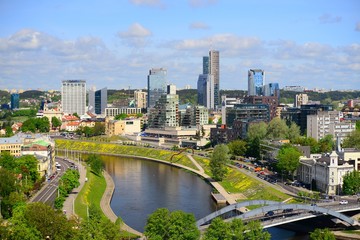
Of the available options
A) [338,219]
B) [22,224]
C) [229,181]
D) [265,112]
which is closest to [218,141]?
[265,112]

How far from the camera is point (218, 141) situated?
7719 cm

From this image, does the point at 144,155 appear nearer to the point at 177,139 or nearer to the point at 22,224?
the point at 177,139

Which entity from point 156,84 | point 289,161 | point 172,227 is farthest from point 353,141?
point 156,84

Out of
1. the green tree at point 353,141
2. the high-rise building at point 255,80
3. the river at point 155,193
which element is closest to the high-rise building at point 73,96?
the high-rise building at point 255,80

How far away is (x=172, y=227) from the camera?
26625 millimetres

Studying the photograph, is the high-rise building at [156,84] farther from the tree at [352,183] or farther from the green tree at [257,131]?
the tree at [352,183]

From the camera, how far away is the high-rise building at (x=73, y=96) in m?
147

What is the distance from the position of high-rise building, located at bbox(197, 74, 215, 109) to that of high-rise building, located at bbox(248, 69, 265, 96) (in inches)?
448

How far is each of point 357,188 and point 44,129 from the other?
72.8 metres

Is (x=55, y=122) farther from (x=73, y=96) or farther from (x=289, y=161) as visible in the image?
(x=289, y=161)

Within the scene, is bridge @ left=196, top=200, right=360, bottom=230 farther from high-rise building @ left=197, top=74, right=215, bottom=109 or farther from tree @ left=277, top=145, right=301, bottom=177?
high-rise building @ left=197, top=74, right=215, bottom=109

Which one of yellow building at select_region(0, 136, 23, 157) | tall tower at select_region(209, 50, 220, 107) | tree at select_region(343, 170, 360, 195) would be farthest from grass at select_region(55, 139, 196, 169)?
tall tower at select_region(209, 50, 220, 107)

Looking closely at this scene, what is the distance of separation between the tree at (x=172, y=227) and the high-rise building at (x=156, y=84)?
122m

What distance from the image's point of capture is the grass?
69106mm
